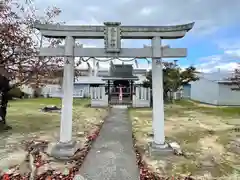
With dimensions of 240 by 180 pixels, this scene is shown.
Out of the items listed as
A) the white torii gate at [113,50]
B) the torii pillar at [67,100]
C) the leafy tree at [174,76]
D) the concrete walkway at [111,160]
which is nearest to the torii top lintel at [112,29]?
the white torii gate at [113,50]

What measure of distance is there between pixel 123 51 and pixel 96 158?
8.51ft

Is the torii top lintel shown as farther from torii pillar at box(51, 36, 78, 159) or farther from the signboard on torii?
torii pillar at box(51, 36, 78, 159)

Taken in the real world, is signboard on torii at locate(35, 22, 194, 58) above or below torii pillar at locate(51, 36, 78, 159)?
above

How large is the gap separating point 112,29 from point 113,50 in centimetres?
52

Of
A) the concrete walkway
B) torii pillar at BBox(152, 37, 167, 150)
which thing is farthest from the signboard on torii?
the concrete walkway

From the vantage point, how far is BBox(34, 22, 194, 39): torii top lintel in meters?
5.26

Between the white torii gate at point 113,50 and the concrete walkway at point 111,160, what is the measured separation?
27.4 inches

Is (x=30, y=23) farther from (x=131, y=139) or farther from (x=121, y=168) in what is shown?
(x=121, y=168)

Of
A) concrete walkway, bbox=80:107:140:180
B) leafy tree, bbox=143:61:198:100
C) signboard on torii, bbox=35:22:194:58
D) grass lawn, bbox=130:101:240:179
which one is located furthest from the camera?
leafy tree, bbox=143:61:198:100

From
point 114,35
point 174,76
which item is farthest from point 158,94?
point 174,76

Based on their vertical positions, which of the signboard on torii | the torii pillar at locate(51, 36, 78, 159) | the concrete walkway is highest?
the signboard on torii

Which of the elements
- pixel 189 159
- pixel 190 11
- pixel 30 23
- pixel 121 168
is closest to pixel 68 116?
pixel 121 168

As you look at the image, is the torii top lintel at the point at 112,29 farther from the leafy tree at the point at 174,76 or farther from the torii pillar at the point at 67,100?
the leafy tree at the point at 174,76

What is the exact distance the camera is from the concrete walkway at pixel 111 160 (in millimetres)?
3958
